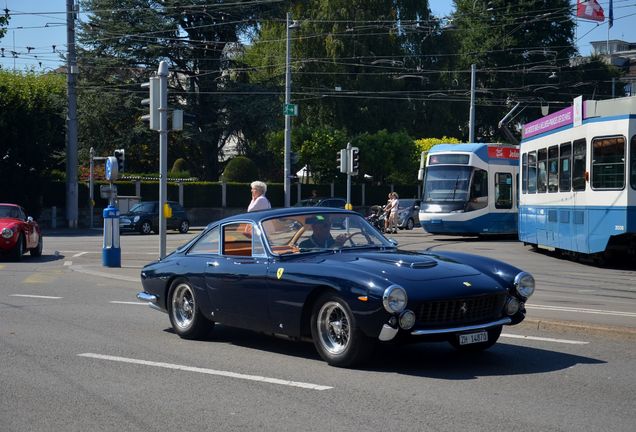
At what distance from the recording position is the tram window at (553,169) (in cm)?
2283

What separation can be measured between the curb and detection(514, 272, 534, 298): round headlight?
1.68 metres

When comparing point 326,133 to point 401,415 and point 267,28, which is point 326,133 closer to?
point 267,28

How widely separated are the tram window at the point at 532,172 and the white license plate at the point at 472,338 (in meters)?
17.6

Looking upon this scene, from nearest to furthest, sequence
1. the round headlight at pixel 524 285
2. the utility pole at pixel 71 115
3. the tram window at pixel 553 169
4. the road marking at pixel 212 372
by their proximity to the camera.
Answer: the road marking at pixel 212 372 < the round headlight at pixel 524 285 < the tram window at pixel 553 169 < the utility pole at pixel 71 115

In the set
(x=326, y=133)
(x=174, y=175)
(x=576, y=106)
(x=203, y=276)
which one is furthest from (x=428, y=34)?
(x=203, y=276)

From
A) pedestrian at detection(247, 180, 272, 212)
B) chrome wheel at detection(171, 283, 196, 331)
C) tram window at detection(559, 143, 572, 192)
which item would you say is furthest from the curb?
tram window at detection(559, 143, 572, 192)

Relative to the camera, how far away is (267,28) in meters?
60.0

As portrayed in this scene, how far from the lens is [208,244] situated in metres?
10.0

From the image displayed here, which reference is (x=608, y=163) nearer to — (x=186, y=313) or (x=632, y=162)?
(x=632, y=162)

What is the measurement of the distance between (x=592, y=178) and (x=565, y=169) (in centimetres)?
193

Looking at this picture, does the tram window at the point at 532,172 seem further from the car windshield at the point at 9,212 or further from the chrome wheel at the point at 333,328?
the chrome wheel at the point at 333,328

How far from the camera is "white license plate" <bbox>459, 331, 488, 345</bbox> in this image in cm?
800

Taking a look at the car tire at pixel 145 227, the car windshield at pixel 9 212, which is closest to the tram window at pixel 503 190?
the car tire at pixel 145 227

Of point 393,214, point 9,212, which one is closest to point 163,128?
point 9,212
